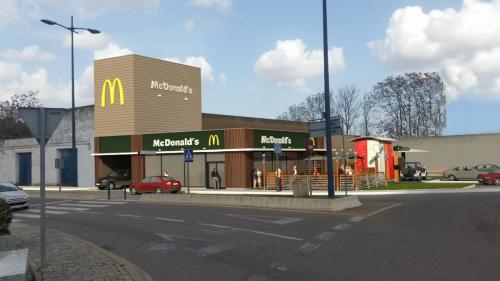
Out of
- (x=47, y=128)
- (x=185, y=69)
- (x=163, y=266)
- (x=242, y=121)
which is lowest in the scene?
(x=163, y=266)

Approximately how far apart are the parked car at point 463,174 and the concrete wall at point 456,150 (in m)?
12.1

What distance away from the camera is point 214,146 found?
1569 inches

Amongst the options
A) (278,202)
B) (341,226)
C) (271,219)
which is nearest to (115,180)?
(278,202)

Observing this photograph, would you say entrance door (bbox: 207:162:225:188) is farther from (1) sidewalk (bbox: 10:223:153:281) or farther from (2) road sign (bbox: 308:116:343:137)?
(1) sidewalk (bbox: 10:223:153:281)

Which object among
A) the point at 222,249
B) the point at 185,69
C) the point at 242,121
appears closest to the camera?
the point at 222,249

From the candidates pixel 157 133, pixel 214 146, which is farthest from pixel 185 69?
pixel 214 146

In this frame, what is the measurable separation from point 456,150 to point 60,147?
41946 millimetres

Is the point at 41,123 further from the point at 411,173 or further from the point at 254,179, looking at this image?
the point at 411,173

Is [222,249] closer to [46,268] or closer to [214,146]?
[46,268]

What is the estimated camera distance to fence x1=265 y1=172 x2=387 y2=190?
114 ft

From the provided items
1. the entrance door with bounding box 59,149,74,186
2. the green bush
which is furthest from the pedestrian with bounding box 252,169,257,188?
the green bush

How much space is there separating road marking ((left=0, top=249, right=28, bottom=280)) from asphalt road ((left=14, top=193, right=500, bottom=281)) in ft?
7.12

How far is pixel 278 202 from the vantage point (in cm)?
2209

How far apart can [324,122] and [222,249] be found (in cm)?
1222
